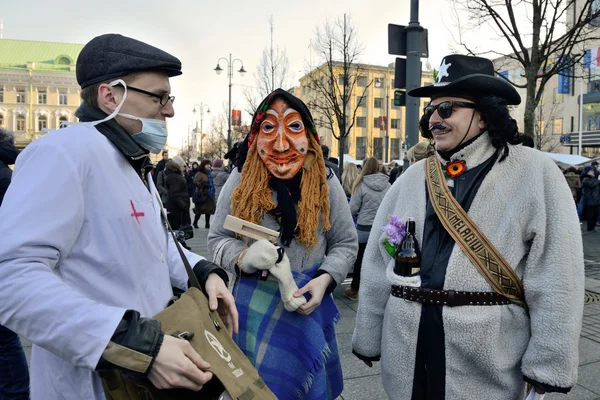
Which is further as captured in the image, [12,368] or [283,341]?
[12,368]

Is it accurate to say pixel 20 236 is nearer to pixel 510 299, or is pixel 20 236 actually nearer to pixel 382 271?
pixel 382 271

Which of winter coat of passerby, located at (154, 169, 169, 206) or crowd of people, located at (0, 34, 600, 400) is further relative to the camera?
winter coat of passerby, located at (154, 169, 169, 206)

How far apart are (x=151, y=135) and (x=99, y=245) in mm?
492

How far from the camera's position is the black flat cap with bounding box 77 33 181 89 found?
152 cm

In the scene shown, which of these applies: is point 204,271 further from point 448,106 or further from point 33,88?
point 33,88

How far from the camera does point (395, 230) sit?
81.5 inches

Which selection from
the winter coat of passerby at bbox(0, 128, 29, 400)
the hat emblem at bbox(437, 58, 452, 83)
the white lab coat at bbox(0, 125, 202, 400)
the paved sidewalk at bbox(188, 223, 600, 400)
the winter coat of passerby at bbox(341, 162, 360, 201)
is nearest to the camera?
the white lab coat at bbox(0, 125, 202, 400)

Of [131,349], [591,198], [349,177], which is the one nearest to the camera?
[131,349]

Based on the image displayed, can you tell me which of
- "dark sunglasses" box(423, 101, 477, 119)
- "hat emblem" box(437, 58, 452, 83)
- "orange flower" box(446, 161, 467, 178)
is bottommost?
"orange flower" box(446, 161, 467, 178)

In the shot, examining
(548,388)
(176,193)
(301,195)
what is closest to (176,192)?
(176,193)

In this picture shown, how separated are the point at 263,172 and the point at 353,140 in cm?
5465

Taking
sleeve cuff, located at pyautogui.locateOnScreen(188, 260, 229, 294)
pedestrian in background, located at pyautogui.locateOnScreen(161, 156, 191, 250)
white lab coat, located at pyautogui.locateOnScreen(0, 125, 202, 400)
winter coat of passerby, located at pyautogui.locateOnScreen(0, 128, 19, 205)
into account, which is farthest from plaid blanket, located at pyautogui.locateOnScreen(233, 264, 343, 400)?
pedestrian in background, located at pyautogui.locateOnScreen(161, 156, 191, 250)

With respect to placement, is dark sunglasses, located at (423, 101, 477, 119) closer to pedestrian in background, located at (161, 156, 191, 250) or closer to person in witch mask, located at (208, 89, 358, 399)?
person in witch mask, located at (208, 89, 358, 399)

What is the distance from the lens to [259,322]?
235 cm
